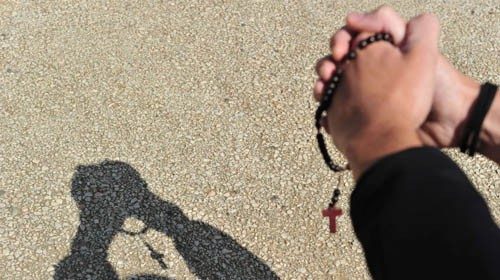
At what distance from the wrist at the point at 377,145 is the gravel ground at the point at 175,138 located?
1.94 m

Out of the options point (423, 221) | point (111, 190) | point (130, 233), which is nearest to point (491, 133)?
point (423, 221)

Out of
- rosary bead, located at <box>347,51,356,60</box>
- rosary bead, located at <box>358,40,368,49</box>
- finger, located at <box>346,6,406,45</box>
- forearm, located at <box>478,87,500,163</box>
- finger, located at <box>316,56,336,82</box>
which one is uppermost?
finger, located at <box>346,6,406,45</box>

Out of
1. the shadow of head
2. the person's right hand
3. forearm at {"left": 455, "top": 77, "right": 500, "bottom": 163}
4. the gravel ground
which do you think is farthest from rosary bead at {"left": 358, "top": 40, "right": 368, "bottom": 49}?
the shadow of head

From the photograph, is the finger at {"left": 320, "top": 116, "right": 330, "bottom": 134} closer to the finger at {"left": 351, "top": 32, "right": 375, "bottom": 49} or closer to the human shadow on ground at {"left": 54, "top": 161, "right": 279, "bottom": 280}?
the finger at {"left": 351, "top": 32, "right": 375, "bottom": 49}

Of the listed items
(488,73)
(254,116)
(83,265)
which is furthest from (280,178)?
(488,73)

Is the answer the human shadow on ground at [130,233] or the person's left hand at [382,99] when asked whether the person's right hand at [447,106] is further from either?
the human shadow on ground at [130,233]

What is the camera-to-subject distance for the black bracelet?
5.66ft

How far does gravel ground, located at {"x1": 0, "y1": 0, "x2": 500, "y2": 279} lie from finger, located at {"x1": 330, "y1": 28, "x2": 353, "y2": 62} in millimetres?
1840

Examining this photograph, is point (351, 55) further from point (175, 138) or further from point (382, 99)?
point (175, 138)

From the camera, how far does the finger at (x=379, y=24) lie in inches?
61.5

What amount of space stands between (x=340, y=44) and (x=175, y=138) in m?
2.42

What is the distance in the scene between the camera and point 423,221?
114cm

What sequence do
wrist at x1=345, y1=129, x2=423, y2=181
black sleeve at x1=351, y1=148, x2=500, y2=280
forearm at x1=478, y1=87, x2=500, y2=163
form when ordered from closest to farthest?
1. black sleeve at x1=351, y1=148, x2=500, y2=280
2. wrist at x1=345, y1=129, x2=423, y2=181
3. forearm at x1=478, y1=87, x2=500, y2=163

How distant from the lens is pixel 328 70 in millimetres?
1496
